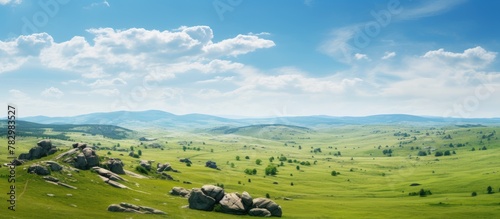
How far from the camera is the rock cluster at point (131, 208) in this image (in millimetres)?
88250

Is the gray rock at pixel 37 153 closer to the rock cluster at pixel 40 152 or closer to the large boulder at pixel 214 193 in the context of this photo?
the rock cluster at pixel 40 152

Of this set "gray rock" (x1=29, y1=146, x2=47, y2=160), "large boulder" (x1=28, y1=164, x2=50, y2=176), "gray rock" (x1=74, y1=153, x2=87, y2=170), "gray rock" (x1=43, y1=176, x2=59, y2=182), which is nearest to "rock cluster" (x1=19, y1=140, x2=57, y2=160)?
"gray rock" (x1=29, y1=146, x2=47, y2=160)

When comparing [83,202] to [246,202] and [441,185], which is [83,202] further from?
[441,185]

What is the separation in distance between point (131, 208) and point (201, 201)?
69.7 ft

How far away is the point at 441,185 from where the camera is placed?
191 m

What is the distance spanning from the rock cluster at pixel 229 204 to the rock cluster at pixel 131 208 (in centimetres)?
1557

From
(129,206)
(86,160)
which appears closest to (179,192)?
(86,160)

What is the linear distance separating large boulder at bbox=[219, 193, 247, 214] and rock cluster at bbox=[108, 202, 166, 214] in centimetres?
1938

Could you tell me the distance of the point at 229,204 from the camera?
347 ft

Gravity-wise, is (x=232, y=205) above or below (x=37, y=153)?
below

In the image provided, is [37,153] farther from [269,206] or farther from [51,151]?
[269,206]

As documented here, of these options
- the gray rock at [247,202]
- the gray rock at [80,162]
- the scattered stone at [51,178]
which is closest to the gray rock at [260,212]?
the gray rock at [247,202]

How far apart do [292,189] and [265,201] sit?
280ft

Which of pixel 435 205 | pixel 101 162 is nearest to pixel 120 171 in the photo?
pixel 101 162
